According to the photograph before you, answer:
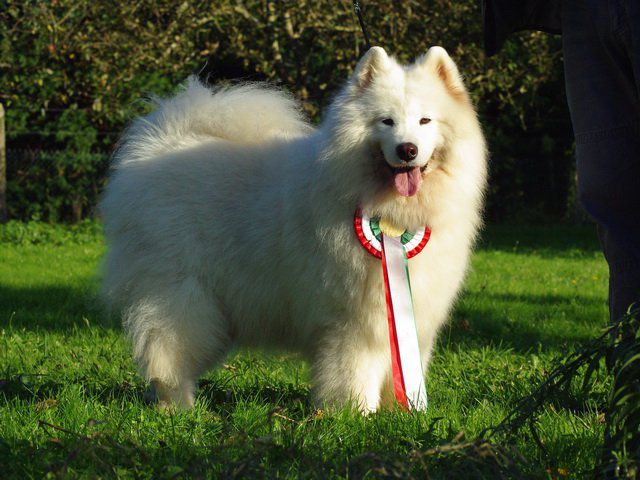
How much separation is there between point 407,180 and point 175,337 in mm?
1282

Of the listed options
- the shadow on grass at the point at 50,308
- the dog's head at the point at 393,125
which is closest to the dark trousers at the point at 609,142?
the dog's head at the point at 393,125

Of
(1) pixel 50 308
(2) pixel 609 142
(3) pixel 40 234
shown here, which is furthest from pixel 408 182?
(3) pixel 40 234

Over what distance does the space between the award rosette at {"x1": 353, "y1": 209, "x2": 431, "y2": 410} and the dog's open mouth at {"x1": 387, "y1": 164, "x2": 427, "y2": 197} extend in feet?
0.57

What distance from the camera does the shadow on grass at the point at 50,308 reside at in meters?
5.72

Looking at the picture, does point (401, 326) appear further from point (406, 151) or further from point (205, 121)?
point (205, 121)

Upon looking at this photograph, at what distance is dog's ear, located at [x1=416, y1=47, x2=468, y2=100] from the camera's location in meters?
3.84

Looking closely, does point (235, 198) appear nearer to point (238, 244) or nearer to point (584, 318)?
point (238, 244)

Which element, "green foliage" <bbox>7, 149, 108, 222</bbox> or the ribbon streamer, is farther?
"green foliage" <bbox>7, 149, 108, 222</bbox>

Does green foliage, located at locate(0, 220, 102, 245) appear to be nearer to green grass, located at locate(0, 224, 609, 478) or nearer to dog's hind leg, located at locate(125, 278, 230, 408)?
green grass, located at locate(0, 224, 609, 478)

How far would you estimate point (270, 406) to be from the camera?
11.8ft

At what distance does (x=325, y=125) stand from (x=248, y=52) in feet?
27.2

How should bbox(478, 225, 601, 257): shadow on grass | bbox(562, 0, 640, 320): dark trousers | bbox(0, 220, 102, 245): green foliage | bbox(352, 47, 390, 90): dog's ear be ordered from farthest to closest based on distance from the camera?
bbox(478, 225, 601, 257): shadow on grass → bbox(0, 220, 102, 245): green foliage → bbox(352, 47, 390, 90): dog's ear → bbox(562, 0, 640, 320): dark trousers

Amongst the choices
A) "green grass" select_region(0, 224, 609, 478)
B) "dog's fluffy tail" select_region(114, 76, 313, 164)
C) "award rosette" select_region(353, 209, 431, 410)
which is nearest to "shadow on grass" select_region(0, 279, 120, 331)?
"green grass" select_region(0, 224, 609, 478)

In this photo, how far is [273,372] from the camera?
4.61 m
